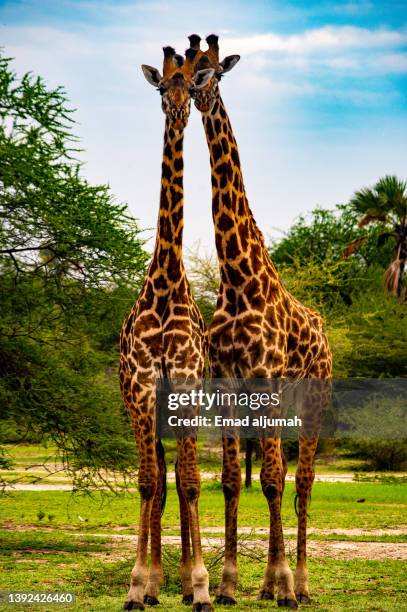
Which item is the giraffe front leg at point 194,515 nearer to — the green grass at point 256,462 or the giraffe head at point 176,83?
the giraffe head at point 176,83

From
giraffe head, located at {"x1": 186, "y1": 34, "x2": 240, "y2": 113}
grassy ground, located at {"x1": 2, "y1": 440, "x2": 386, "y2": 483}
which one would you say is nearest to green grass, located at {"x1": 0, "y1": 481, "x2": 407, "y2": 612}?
grassy ground, located at {"x1": 2, "y1": 440, "x2": 386, "y2": 483}

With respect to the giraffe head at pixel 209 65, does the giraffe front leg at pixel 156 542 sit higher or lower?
lower

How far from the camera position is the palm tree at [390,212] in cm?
3725

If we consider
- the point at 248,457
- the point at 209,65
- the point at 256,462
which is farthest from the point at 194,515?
the point at 256,462

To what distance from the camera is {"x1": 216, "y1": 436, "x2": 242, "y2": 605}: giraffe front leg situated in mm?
8523

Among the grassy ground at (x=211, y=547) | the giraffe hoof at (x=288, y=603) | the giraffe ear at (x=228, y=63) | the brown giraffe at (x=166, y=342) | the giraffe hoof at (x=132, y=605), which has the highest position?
the giraffe ear at (x=228, y=63)

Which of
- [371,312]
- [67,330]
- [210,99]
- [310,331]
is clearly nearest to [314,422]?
[310,331]

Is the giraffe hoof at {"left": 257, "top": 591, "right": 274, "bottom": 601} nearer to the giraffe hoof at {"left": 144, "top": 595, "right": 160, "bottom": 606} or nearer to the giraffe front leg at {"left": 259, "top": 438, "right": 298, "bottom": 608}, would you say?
the giraffe front leg at {"left": 259, "top": 438, "right": 298, "bottom": 608}

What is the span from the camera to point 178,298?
8734 mm

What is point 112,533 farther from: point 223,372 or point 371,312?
point 371,312

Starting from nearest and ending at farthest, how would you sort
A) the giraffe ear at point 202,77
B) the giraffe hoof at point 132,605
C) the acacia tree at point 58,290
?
the giraffe hoof at point 132,605
the giraffe ear at point 202,77
the acacia tree at point 58,290

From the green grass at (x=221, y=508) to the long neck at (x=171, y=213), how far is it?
810cm

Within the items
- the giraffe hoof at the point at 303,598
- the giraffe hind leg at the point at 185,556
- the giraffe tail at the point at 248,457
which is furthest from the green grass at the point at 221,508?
the giraffe hind leg at the point at 185,556

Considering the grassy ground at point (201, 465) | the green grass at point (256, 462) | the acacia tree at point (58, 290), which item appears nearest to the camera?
the acacia tree at point (58, 290)
